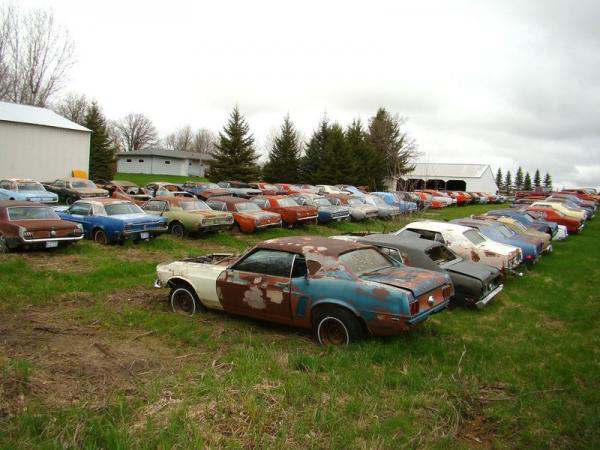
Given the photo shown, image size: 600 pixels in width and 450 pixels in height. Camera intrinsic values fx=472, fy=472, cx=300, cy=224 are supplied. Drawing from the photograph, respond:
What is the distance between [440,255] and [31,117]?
106 ft

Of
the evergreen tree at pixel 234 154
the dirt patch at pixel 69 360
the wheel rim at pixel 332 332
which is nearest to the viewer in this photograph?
the dirt patch at pixel 69 360

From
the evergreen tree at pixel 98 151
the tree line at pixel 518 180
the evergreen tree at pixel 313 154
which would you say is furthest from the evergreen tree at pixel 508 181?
the evergreen tree at pixel 98 151

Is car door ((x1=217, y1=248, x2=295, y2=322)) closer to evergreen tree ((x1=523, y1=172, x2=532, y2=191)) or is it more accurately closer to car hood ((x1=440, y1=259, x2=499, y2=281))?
car hood ((x1=440, y1=259, x2=499, y2=281))

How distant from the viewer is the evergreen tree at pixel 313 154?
1807 inches

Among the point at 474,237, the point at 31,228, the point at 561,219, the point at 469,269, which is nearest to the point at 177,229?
the point at 31,228

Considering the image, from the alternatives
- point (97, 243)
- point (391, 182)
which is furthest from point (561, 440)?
point (391, 182)

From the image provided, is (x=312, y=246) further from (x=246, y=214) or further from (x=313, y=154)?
(x=313, y=154)

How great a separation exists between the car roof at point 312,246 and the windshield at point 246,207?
10.2 m

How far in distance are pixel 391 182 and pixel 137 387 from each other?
50325 mm

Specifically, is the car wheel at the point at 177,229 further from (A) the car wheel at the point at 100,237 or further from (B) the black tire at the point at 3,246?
(B) the black tire at the point at 3,246

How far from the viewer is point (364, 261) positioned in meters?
6.70

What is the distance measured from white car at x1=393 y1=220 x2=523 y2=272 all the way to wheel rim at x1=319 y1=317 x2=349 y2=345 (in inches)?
210

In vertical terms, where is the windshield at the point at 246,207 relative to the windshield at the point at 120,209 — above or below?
above

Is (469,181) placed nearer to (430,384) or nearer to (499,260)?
(499,260)
